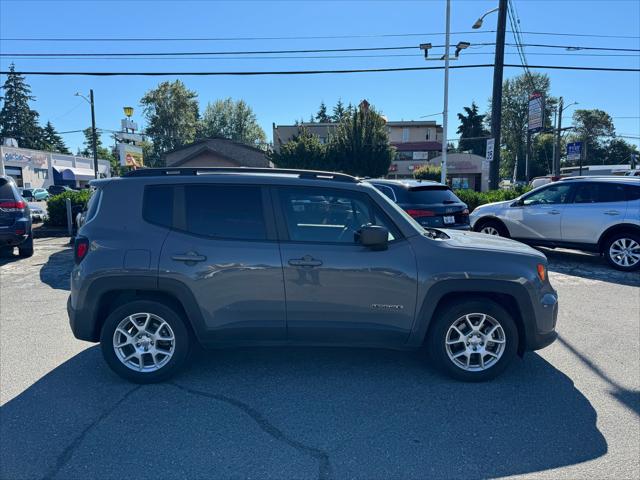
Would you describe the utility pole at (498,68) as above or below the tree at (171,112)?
below

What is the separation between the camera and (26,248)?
10.2 m

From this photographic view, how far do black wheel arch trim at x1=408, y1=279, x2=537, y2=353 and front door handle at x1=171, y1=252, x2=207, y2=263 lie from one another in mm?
1865

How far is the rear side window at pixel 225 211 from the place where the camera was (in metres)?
3.75

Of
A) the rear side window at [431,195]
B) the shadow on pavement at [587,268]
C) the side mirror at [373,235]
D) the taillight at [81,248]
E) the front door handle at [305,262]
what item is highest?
the rear side window at [431,195]

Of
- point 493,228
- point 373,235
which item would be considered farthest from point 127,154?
point 373,235

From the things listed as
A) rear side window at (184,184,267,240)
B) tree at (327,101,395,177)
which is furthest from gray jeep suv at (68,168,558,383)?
tree at (327,101,395,177)

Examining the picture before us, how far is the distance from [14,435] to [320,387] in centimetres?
224

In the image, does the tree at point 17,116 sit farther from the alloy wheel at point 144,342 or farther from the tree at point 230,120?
→ the alloy wheel at point 144,342

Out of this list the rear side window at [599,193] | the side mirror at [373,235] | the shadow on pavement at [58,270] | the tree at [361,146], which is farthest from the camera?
the tree at [361,146]

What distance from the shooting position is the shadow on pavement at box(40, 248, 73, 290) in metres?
7.79

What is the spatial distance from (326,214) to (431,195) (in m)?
5.15

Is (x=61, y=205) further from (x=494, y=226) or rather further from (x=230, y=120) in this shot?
(x=230, y=120)

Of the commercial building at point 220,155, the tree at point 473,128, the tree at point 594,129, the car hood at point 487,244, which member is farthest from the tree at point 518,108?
the car hood at point 487,244

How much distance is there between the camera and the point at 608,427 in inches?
126
